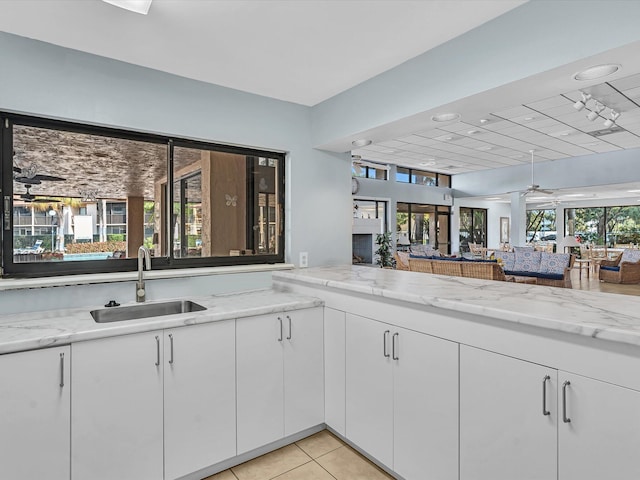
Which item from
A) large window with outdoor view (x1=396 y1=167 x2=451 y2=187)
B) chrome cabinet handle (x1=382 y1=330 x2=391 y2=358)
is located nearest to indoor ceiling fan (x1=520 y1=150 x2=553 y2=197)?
large window with outdoor view (x1=396 y1=167 x2=451 y2=187)

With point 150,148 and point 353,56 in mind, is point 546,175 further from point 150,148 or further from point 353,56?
point 150,148

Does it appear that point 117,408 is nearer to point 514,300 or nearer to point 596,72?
point 514,300

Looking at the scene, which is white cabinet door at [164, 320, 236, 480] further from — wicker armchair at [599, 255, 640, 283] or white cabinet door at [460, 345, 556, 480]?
wicker armchair at [599, 255, 640, 283]

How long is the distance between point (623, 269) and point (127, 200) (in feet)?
30.2

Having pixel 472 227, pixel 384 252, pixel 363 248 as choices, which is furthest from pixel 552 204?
pixel 363 248

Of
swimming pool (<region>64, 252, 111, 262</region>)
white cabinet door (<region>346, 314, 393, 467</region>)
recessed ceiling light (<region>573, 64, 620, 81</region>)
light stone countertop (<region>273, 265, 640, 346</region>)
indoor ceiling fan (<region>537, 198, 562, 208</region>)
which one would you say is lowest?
white cabinet door (<region>346, 314, 393, 467</region>)

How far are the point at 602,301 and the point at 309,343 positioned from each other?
1552 millimetres

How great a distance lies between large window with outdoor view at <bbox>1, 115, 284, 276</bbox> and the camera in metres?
2.15

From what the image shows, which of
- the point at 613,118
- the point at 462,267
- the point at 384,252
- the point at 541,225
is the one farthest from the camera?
the point at 541,225

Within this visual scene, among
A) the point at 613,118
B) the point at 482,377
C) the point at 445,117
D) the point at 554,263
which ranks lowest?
the point at 482,377

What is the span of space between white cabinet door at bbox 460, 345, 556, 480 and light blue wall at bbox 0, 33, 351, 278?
5.90 ft

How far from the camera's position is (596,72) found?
68.9 inches

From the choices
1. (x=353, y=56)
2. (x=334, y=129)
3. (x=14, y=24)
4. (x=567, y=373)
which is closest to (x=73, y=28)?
(x=14, y=24)

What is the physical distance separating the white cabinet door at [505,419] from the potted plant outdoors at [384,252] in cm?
762
